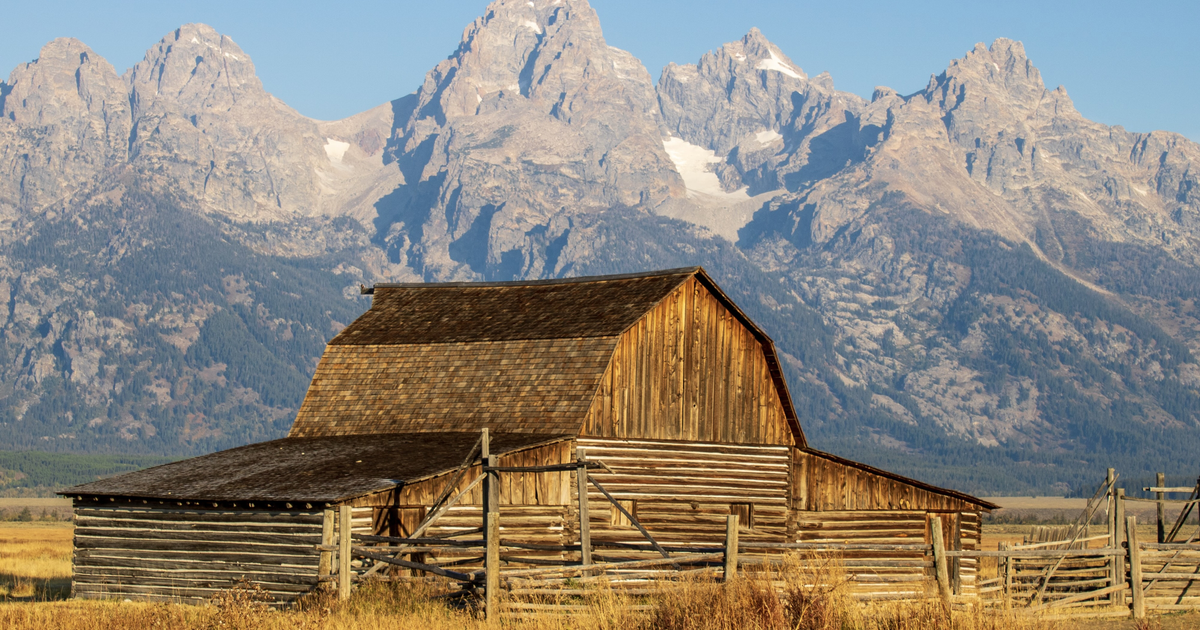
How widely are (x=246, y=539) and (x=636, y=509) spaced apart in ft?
30.1

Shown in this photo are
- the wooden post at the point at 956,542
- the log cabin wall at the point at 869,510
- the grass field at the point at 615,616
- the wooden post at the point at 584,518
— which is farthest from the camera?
the log cabin wall at the point at 869,510

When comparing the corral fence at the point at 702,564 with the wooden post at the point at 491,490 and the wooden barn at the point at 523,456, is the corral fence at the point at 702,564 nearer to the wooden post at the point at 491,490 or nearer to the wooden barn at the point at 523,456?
the wooden post at the point at 491,490

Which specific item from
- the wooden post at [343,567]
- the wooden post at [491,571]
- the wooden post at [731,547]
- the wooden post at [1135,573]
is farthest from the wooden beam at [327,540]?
the wooden post at [1135,573]

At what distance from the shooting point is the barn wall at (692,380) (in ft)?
108

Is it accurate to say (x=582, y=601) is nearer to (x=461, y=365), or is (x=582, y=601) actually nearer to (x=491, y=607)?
(x=491, y=607)

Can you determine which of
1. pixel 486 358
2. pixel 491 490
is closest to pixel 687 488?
pixel 486 358

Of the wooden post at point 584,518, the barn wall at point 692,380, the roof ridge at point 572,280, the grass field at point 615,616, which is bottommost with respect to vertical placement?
the grass field at point 615,616

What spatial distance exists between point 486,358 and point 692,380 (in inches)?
205

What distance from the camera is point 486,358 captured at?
115 ft

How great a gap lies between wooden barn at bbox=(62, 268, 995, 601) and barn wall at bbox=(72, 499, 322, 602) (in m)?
0.04

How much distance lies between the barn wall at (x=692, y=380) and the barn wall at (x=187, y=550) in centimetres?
797

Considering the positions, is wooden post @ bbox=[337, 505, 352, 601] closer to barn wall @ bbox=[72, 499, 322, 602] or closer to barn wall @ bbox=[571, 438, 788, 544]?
barn wall @ bbox=[72, 499, 322, 602]

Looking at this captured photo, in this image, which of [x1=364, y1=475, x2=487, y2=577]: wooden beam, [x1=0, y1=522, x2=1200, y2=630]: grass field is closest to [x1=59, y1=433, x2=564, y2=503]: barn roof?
[x1=364, y1=475, x2=487, y2=577]: wooden beam

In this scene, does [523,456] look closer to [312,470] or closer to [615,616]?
[312,470]
